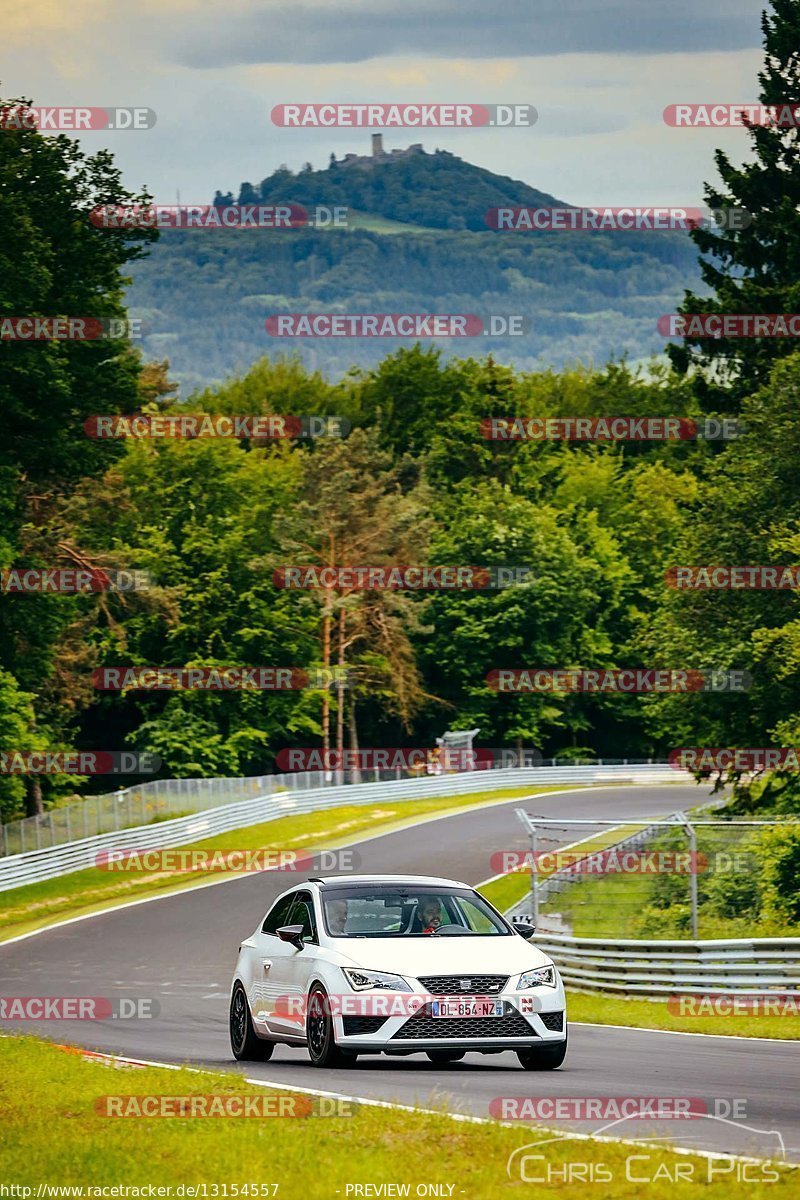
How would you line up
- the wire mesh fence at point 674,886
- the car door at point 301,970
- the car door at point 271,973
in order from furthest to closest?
1. the wire mesh fence at point 674,886
2. the car door at point 271,973
3. the car door at point 301,970

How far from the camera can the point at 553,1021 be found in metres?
14.2

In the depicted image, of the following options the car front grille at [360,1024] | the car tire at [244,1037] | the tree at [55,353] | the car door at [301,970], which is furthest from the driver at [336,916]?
the tree at [55,353]

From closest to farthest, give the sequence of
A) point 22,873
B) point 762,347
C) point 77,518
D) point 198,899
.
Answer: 1. point 198,899
2. point 22,873
3. point 762,347
4. point 77,518

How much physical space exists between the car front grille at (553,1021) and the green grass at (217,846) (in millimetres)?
27915

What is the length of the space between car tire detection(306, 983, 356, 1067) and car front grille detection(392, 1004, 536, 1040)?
2.02 feet

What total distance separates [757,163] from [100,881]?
31.2 m

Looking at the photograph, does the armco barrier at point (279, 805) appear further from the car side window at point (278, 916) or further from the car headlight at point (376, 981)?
the car headlight at point (376, 981)

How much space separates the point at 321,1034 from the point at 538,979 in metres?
1.71

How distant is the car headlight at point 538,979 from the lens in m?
14.1

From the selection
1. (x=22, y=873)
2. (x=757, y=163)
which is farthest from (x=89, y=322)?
(x=757, y=163)

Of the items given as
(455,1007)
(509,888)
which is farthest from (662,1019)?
(509,888)

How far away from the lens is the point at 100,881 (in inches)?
1918

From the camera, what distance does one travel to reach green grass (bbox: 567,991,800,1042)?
63.3ft

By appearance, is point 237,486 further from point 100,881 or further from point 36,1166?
point 36,1166
